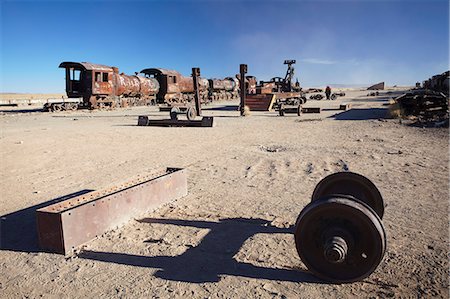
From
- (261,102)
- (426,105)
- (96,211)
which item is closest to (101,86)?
(261,102)

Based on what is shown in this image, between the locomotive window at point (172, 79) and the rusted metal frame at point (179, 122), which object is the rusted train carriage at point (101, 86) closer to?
the locomotive window at point (172, 79)

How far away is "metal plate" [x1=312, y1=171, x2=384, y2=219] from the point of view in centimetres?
352

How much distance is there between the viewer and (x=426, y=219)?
404 cm

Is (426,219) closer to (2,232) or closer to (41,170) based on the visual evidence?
(2,232)

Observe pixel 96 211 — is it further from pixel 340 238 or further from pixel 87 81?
pixel 87 81

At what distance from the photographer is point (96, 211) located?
3.74 meters

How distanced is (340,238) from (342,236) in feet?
0.14

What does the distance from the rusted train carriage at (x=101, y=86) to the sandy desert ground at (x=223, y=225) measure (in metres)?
16.1

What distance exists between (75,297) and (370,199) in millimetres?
2946

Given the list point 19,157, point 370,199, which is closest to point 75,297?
point 370,199

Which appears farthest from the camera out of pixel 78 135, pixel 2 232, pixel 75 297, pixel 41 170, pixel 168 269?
pixel 78 135

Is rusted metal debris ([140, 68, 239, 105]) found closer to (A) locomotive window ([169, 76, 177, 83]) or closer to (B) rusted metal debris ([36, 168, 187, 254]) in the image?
(A) locomotive window ([169, 76, 177, 83])

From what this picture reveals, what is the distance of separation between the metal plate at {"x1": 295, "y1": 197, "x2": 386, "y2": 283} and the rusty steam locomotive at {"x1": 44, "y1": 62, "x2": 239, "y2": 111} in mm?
23844

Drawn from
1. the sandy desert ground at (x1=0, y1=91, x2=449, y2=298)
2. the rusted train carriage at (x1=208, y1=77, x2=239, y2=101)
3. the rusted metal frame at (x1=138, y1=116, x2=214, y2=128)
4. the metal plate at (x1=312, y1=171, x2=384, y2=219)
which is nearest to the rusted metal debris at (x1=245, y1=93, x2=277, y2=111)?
the rusted metal frame at (x1=138, y1=116, x2=214, y2=128)
